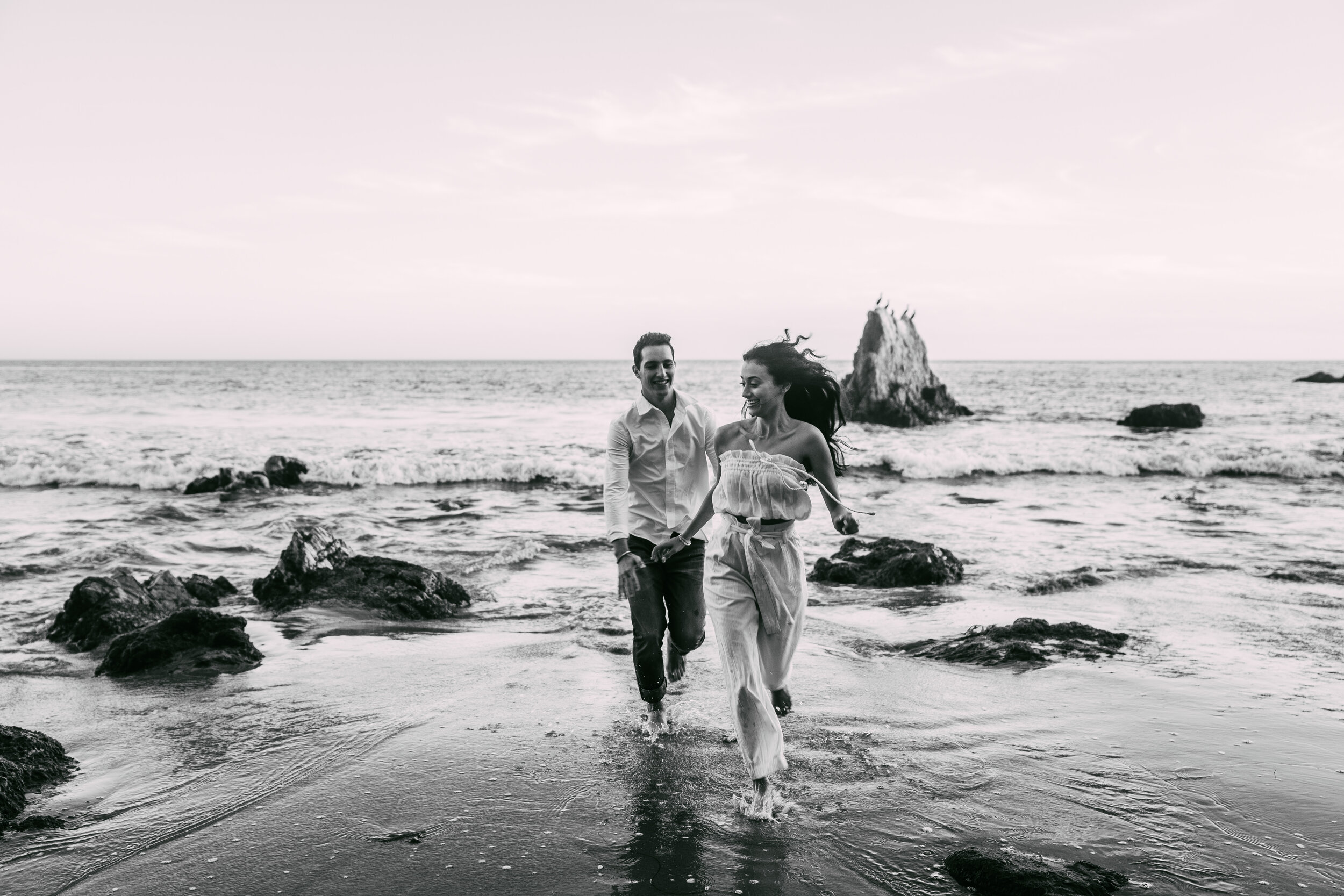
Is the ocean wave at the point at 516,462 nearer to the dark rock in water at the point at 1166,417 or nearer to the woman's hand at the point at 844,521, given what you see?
the dark rock in water at the point at 1166,417

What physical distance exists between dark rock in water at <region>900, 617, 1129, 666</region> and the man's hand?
9.31 feet

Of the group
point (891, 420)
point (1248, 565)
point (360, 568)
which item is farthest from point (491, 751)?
point (891, 420)

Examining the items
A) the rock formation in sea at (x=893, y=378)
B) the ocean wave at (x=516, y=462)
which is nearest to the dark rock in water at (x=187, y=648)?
the ocean wave at (x=516, y=462)

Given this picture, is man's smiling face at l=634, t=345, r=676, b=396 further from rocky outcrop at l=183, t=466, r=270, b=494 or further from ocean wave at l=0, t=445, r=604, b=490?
rocky outcrop at l=183, t=466, r=270, b=494

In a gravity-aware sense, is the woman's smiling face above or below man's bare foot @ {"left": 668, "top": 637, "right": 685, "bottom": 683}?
above

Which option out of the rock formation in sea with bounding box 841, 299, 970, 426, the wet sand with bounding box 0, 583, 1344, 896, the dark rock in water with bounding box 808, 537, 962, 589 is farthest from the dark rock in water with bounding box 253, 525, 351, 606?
the rock formation in sea with bounding box 841, 299, 970, 426

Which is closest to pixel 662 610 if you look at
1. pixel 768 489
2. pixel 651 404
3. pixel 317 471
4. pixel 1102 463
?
pixel 651 404

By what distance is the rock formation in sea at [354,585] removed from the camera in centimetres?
781

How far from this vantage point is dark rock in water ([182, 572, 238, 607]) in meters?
8.23

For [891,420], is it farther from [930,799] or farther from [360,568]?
[930,799]

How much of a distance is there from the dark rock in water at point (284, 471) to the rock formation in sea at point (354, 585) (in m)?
8.84

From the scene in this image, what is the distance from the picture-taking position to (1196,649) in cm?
646

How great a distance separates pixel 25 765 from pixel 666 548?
3.22m

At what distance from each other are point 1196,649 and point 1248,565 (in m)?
3.87
